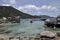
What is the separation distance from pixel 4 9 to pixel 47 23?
143m

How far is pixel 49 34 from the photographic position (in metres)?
21.4

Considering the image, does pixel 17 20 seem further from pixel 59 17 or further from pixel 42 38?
pixel 42 38

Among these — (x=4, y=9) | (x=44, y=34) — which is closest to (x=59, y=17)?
(x=44, y=34)

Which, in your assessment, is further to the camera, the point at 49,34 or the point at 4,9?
the point at 4,9

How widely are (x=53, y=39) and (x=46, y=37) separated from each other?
1181 mm

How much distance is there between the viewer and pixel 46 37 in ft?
69.9

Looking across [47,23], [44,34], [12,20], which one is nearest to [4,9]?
[12,20]

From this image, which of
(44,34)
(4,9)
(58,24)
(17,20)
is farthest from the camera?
(4,9)

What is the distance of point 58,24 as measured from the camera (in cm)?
5744

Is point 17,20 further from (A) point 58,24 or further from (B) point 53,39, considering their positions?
(B) point 53,39

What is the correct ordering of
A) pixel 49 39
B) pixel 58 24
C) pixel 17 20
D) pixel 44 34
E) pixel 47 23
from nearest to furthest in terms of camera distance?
pixel 49 39 → pixel 44 34 → pixel 58 24 → pixel 47 23 → pixel 17 20

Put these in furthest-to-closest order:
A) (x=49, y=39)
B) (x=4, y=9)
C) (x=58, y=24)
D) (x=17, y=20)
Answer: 1. (x=4, y=9)
2. (x=17, y=20)
3. (x=58, y=24)
4. (x=49, y=39)

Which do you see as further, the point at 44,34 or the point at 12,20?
the point at 12,20

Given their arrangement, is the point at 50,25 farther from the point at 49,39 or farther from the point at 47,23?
the point at 49,39
